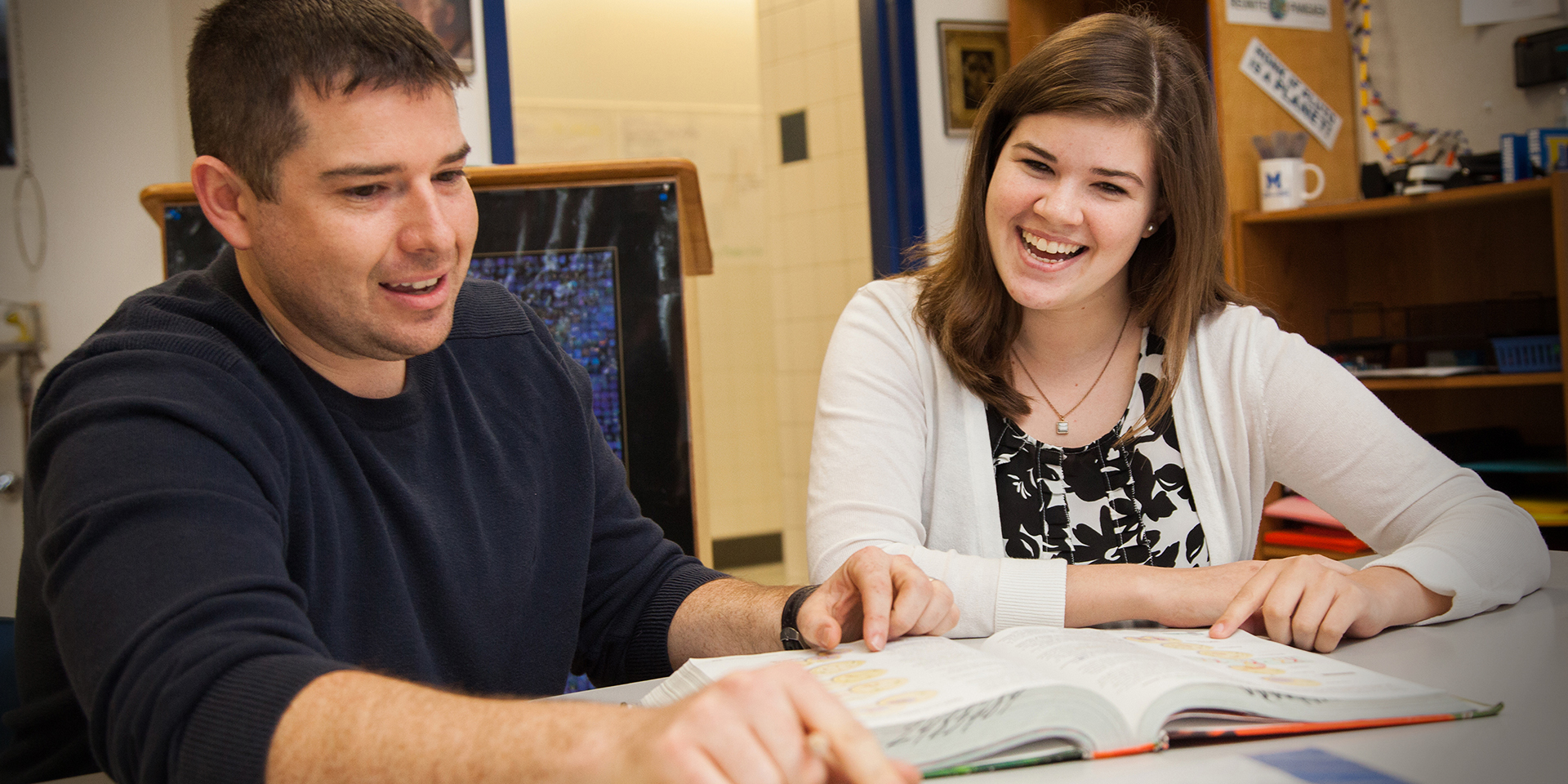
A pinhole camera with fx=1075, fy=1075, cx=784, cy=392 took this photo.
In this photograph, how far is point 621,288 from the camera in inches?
69.2

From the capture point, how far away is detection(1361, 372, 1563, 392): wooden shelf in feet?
6.75

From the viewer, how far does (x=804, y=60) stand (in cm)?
405

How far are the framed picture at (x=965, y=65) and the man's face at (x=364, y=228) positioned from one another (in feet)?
7.72

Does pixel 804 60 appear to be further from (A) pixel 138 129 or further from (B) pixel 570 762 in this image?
(B) pixel 570 762

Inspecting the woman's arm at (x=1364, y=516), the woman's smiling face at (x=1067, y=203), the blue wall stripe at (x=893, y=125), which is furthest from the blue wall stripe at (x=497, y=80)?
the woman's arm at (x=1364, y=516)

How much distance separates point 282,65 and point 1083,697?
2.72 ft

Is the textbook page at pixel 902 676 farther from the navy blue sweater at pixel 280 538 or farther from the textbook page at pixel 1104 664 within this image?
the navy blue sweater at pixel 280 538

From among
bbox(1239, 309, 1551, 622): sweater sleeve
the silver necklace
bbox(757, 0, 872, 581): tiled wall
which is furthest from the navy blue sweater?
bbox(757, 0, 872, 581): tiled wall

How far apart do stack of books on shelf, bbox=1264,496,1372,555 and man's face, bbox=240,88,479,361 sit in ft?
6.45

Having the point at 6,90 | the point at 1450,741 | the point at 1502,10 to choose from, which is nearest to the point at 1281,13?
the point at 1502,10

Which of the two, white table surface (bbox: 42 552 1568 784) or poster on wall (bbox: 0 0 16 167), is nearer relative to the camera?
white table surface (bbox: 42 552 1568 784)

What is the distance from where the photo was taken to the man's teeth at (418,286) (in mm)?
1008

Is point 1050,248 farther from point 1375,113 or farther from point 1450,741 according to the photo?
point 1375,113

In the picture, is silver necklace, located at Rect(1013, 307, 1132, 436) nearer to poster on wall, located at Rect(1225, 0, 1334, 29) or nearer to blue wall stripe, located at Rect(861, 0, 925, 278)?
poster on wall, located at Rect(1225, 0, 1334, 29)
